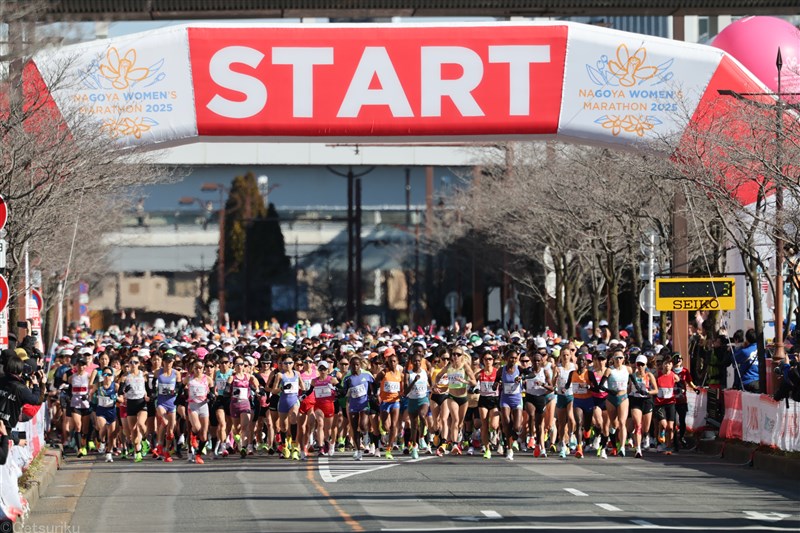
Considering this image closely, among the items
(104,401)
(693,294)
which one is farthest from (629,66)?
(104,401)

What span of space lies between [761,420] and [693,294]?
4.10 meters

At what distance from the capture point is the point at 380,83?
874 inches

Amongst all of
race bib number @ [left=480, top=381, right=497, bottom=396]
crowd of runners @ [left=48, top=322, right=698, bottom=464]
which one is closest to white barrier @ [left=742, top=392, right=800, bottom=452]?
crowd of runners @ [left=48, top=322, right=698, bottom=464]

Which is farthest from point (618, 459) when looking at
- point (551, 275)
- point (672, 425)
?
point (551, 275)

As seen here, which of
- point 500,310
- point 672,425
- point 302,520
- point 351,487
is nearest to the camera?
point 302,520

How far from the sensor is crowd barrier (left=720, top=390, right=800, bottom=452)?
19859mm

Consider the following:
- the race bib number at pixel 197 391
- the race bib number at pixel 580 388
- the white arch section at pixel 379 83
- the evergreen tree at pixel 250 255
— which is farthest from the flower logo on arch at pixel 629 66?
the evergreen tree at pixel 250 255

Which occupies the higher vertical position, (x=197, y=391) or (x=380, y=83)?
(x=380, y=83)

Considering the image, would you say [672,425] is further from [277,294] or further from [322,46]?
[277,294]

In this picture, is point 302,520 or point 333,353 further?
point 333,353

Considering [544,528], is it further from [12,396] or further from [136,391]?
[136,391]

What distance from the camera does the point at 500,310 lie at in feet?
216

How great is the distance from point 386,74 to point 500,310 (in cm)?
4412

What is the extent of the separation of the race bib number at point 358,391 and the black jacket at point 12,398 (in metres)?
9.83
